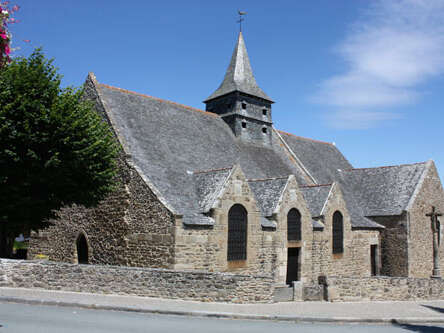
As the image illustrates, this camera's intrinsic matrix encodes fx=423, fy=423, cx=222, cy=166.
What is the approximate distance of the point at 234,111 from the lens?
92.4 ft

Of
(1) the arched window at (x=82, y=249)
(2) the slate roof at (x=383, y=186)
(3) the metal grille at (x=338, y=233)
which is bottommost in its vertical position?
(1) the arched window at (x=82, y=249)

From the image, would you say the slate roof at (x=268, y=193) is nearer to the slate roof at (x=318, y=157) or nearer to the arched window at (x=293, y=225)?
the arched window at (x=293, y=225)

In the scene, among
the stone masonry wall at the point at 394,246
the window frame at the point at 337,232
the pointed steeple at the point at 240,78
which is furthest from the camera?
the pointed steeple at the point at 240,78

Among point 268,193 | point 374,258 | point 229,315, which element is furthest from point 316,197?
point 229,315

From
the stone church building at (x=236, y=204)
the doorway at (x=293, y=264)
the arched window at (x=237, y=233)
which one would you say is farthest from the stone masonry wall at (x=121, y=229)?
the doorway at (x=293, y=264)

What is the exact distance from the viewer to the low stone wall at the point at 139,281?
520 inches

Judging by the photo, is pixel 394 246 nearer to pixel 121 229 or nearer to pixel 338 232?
pixel 338 232

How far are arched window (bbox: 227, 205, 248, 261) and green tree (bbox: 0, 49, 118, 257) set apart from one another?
5.49 metres

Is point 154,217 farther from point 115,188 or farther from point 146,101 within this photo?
point 146,101

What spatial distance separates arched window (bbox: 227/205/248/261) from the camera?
18.5m

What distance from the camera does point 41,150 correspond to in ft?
53.3

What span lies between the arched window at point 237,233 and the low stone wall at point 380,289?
445 centimetres

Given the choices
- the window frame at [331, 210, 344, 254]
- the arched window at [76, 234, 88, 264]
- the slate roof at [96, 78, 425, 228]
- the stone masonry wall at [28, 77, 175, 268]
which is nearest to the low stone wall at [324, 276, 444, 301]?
A: the slate roof at [96, 78, 425, 228]

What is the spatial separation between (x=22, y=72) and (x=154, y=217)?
751 centimetres
